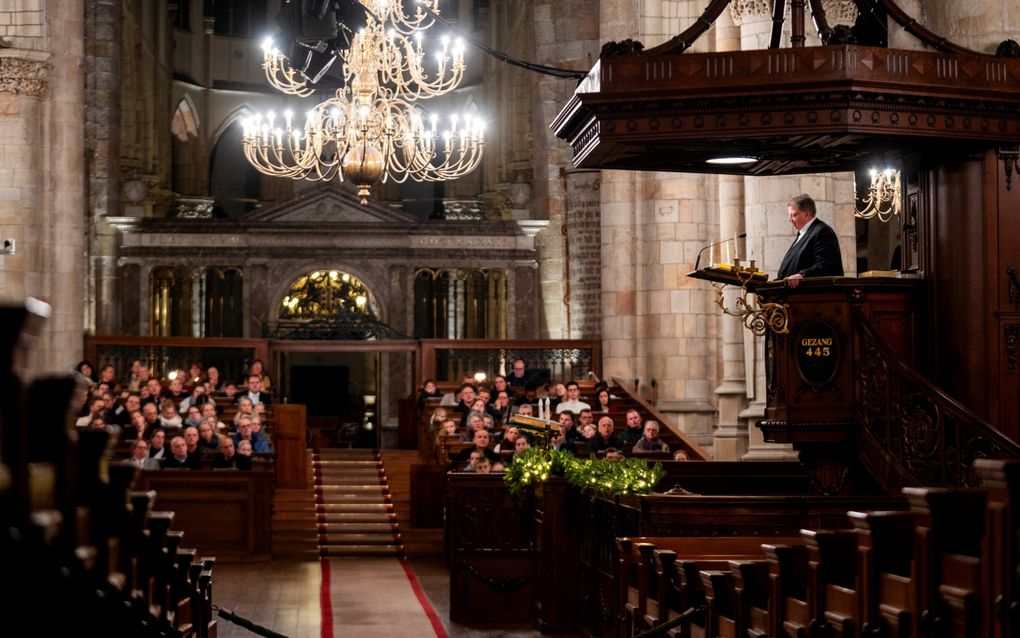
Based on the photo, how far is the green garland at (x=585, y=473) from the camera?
995 centimetres

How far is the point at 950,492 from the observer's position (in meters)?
4.35

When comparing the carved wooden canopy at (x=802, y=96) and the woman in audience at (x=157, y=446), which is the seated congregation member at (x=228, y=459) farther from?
the carved wooden canopy at (x=802, y=96)

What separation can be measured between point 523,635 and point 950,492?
743 centimetres

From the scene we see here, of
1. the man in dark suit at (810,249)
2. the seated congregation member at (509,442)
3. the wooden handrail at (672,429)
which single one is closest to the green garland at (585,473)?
the man in dark suit at (810,249)

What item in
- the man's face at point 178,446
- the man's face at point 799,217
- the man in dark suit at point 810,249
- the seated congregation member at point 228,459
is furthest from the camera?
the seated congregation member at point 228,459

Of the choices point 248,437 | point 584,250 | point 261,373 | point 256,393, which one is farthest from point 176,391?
point 584,250

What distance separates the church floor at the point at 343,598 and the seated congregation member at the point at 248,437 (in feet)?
5.21

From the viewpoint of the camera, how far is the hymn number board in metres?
8.67

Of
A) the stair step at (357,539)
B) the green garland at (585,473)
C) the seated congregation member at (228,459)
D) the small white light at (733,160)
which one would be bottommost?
the stair step at (357,539)

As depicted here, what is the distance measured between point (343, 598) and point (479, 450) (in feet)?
7.89

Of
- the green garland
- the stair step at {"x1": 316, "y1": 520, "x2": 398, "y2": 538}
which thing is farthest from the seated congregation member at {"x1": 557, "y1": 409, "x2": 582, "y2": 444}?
the green garland

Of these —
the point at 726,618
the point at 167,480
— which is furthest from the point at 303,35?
→ the point at 726,618

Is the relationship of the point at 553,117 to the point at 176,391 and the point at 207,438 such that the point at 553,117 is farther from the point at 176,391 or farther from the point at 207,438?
the point at 207,438

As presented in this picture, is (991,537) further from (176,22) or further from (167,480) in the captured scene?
(176,22)
